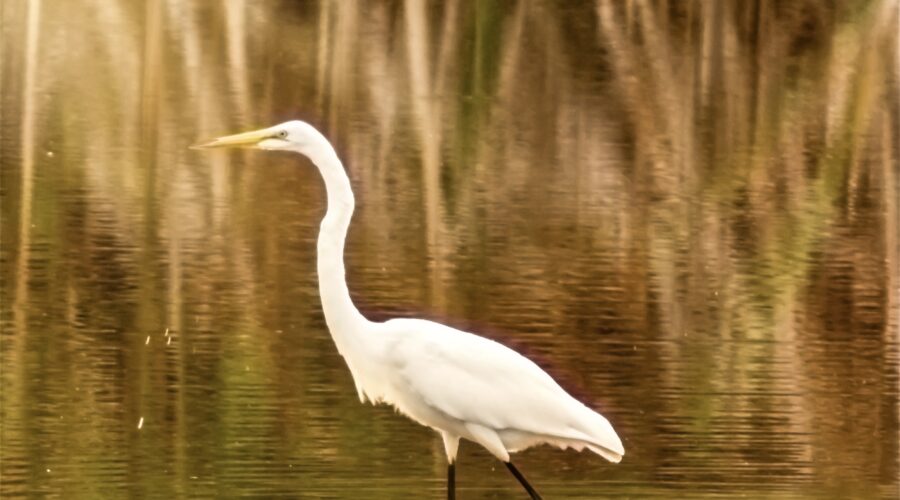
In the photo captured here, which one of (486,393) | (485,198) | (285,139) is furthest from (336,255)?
(485,198)

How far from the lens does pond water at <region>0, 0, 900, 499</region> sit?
13.7 feet

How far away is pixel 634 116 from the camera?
14.8 feet

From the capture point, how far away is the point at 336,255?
2.70 m

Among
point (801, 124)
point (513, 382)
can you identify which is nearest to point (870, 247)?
point (801, 124)

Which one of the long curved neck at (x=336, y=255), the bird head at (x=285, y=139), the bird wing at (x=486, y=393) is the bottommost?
the bird wing at (x=486, y=393)

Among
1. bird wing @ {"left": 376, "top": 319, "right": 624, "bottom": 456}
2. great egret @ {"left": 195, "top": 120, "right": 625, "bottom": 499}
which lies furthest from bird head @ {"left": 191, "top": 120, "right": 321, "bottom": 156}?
bird wing @ {"left": 376, "top": 319, "right": 624, "bottom": 456}

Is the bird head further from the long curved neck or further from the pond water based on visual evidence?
the pond water

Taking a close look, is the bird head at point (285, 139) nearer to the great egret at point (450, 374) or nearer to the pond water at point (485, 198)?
the great egret at point (450, 374)

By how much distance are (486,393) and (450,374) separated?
3.0 inches

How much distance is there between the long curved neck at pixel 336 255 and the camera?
2695 millimetres

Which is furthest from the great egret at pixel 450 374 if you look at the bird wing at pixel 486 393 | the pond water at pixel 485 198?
the pond water at pixel 485 198

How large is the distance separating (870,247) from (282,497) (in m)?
2.14

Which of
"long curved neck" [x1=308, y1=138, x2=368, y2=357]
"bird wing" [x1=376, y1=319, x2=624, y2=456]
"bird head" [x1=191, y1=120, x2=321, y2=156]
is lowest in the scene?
"bird wing" [x1=376, y1=319, x2=624, y2=456]

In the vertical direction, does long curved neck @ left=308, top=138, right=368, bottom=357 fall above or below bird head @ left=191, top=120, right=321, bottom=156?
below
